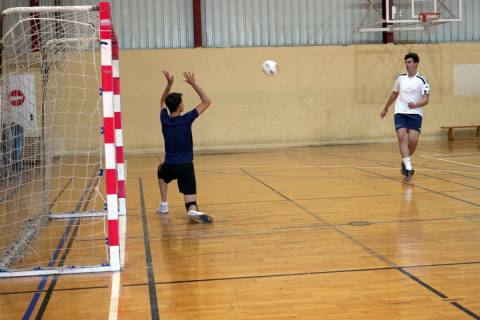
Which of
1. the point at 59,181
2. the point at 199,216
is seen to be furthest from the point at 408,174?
the point at 59,181

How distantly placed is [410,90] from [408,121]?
0.55 meters

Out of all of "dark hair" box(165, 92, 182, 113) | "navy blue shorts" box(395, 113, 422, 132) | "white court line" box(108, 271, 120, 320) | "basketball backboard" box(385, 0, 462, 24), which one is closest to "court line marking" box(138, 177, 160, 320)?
"white court line" box(108, 271, 120, 320)

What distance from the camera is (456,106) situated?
20.9 metres

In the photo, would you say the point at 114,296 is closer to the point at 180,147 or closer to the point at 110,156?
the point at 110,156

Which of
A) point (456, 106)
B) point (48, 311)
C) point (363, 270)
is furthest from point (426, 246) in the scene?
point (456, 106)

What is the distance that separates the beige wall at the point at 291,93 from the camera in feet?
64.2

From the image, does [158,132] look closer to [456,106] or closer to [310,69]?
[310,69]

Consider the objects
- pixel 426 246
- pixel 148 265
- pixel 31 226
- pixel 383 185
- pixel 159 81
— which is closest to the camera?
pixel 148 265

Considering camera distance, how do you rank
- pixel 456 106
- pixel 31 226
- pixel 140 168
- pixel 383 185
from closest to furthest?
pixel 31 226, pixel 383 185, pixel 140 168, pixel 456 106

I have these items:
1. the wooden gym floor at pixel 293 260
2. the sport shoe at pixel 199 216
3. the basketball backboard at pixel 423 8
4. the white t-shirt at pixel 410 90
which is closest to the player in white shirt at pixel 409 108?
the white t-shirt at pixel 410 90

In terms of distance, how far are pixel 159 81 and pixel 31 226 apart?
12900mm

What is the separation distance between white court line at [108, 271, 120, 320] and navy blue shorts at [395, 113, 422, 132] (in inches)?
272

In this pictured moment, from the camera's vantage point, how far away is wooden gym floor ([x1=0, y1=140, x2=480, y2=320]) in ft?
14.1

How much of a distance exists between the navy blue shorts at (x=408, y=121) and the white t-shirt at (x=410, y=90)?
0.07 m
